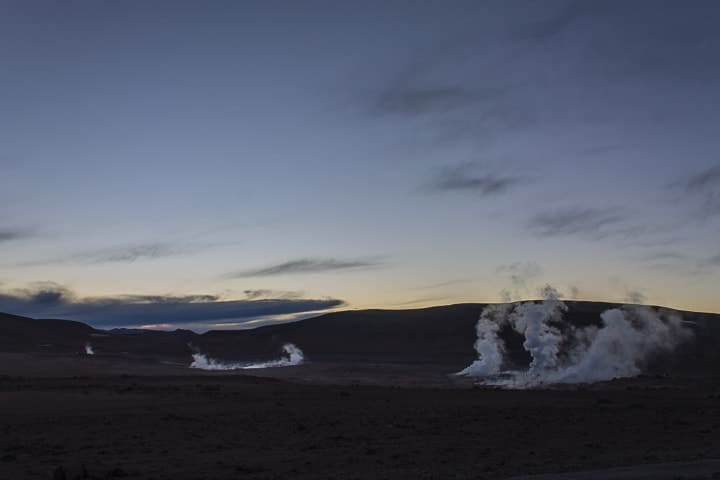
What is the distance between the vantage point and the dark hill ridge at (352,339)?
8769 centimetres

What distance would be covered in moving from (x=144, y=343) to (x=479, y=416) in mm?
113969

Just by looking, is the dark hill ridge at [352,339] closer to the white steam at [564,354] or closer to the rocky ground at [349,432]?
the white steam at [564,354]

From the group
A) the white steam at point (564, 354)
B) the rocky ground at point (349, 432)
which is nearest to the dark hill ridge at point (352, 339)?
the white steam at point (564, 354)

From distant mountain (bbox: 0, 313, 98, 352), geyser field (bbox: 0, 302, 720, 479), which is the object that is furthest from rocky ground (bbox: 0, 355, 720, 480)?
distant mountain (bbox: 0, 313, 98, 352)

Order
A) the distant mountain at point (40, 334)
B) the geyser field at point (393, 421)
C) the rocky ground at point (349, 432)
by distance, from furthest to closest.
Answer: the distant mountain at point (40, 334)
the geyser field at point (393, 421)
the rocky ground at point (349, 432)

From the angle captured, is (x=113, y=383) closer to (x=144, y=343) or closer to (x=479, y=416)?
(x=479, y=416)

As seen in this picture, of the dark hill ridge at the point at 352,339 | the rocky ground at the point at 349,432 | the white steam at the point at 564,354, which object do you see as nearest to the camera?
the rocky ground at the point at 349,432

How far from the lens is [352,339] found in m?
115

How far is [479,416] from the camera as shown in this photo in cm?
2634

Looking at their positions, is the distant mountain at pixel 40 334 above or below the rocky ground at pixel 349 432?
above

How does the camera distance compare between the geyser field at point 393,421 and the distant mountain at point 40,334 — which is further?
the distant mountain at point 40,334

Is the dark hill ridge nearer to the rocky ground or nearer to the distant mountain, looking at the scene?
the distant mountain

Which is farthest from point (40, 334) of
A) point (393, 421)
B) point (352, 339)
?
point (393, 421)

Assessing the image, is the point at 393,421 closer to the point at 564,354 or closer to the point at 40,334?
the point at 564,354
